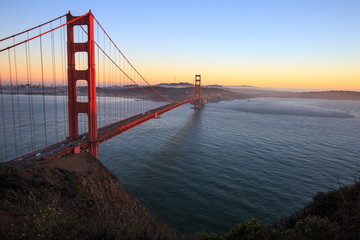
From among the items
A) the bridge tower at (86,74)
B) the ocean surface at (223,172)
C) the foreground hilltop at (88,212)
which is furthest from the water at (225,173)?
the bridge tower at (86,74)

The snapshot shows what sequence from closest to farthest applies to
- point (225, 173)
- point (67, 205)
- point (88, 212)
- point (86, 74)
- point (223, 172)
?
point (67, 205)
point (88, 212)
point (86, 74)
point (225, 173)
point (223, 172)

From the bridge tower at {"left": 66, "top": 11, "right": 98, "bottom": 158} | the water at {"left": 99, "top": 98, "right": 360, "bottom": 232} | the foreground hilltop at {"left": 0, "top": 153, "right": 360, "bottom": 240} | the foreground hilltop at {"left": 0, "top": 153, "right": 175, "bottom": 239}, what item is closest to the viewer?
the foreground hilltop at {"left": 0, "top": 153, "right": 175, "bottom": 239}

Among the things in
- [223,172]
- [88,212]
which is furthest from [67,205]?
[223,172]

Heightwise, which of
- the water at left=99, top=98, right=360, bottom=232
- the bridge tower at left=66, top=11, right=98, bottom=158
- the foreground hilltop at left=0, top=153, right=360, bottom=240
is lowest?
the water at left=99, top=98, right=360, bottom=232

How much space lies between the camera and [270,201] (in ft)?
62.0

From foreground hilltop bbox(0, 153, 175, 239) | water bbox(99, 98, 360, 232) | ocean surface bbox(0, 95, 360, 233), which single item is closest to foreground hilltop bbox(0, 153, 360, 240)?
foreground hilltop bbox(0, 153, 175, 239)

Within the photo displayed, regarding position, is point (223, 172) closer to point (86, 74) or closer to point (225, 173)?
point (225, 173)

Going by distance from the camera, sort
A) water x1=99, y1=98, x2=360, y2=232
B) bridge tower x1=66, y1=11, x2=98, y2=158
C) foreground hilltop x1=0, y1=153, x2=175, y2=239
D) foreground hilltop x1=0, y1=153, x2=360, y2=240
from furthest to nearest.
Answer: bridge tower x1=66, y1=11, x2=98, y2=158 < water x1=99, y1=98, x2=360, y2=232 < foreground hilltop x1=0, y1=153, x2=360, y2=240 < foreground hilltop x1=0, y1=153, x2=175, y2=239

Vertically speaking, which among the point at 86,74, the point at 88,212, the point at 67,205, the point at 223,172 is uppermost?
the point at 86,74

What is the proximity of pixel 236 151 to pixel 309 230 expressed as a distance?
2485 centimetres

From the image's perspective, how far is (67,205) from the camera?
28.3 feet

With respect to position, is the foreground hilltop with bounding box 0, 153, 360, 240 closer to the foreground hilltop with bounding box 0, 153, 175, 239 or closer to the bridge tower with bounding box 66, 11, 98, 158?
the foreground hilltop with bounding box 0, 153, 175, 239

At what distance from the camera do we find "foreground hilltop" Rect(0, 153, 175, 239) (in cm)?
564

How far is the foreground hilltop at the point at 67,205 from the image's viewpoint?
18.5 feet
